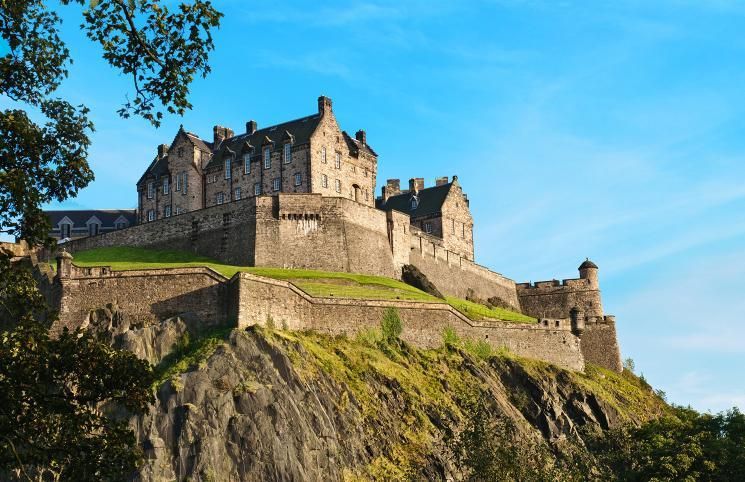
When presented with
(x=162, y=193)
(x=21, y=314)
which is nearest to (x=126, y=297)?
(x=162, y=193)

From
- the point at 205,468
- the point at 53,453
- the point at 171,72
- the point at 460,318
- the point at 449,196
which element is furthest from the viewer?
the point at 449,196

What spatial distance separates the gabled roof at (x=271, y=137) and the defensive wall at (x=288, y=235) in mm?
9008

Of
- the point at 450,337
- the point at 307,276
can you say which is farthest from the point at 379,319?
the point at 307,276

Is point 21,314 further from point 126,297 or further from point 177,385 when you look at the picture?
point 126,297

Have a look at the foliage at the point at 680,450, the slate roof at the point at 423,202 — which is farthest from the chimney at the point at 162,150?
the foliage at the point at 680,450

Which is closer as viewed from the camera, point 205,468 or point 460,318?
point 205,468

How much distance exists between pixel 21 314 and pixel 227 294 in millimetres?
37383

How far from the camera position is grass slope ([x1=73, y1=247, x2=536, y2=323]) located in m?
66.1

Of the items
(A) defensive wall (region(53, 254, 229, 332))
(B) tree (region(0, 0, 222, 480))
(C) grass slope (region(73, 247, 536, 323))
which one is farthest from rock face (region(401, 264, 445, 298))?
(B) tree (region(0, 0, 222, 480))

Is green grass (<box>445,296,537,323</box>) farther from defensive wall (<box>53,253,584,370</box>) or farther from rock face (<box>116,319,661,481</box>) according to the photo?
defensive wall (<box>53,253,584,370</box>)

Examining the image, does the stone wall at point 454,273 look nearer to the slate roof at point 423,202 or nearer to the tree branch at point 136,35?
the slate roof at point 423,202

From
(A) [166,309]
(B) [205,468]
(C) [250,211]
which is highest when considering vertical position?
(C) [250,211]

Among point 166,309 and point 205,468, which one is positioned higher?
point 166,309

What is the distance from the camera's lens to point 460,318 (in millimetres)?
70125
